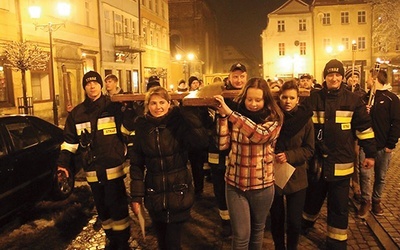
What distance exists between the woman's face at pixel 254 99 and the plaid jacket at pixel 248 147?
0.17 meters

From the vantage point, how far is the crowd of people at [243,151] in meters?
3.78

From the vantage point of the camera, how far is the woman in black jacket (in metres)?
3.81

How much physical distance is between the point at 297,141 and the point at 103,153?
2.14m

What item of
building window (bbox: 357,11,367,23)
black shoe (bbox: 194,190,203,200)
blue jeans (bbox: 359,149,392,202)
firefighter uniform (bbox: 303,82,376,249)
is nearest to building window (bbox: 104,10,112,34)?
black shoe (bbox: 194,190,203,200)

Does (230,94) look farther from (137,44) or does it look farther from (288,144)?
(137,44)

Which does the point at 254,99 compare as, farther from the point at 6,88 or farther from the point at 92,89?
the point at 6,88

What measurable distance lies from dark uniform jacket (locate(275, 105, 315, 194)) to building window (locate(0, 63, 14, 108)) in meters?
16.0

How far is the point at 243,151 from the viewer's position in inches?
145

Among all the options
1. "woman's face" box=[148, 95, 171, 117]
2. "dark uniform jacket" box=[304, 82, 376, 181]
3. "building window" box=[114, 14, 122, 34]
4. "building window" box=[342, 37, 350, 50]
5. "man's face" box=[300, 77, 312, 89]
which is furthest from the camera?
"building window" box=[342, 37, 350, 50]

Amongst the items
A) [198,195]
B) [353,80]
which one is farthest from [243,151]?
[353,80]

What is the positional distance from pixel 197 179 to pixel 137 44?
83.9 ft

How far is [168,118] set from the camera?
12.7ft

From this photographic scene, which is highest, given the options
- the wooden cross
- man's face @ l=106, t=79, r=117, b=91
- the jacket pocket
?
man's face @ l=106, t=79, r=117, b=91

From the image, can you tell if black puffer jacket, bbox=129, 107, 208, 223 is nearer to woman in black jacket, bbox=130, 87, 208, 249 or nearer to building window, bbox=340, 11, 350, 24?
woman in black jacket, bbox=130, 87, 208, 249
